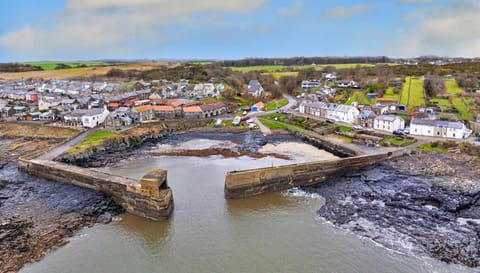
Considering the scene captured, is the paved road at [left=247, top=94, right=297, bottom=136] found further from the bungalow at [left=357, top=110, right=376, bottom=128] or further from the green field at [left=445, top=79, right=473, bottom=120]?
the green field at [left=445, top=79, right=473, bottom=120]

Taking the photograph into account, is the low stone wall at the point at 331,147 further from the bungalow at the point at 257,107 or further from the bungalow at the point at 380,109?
Result: the bungalow at the point at 257,107

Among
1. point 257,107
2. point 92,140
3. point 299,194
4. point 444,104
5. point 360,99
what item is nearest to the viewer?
point 299,194

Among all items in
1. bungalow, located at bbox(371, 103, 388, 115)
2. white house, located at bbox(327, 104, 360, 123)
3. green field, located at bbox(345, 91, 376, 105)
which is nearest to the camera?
bungalow, located at bbox(371, 103, 388, 115)

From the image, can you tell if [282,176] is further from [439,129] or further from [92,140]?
[92,140]

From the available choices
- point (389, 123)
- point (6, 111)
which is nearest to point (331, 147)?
point (389, 123)

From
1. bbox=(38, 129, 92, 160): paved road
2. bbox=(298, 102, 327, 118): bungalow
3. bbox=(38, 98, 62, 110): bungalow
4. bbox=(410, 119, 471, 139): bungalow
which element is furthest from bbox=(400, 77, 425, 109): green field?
bbox=(38, 98, 62, 110): bungalow

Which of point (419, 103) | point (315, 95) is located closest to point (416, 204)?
point (419, 103)

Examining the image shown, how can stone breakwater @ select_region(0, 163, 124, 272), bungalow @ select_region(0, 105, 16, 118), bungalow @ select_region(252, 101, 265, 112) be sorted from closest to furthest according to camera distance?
1. stone breakwater @ select_region(0, 163, 124, 272)
2. bungalow @ select_region(0, 105, 16, 118)
3. bungalow @ select_region(252, 101, 265, 112)
